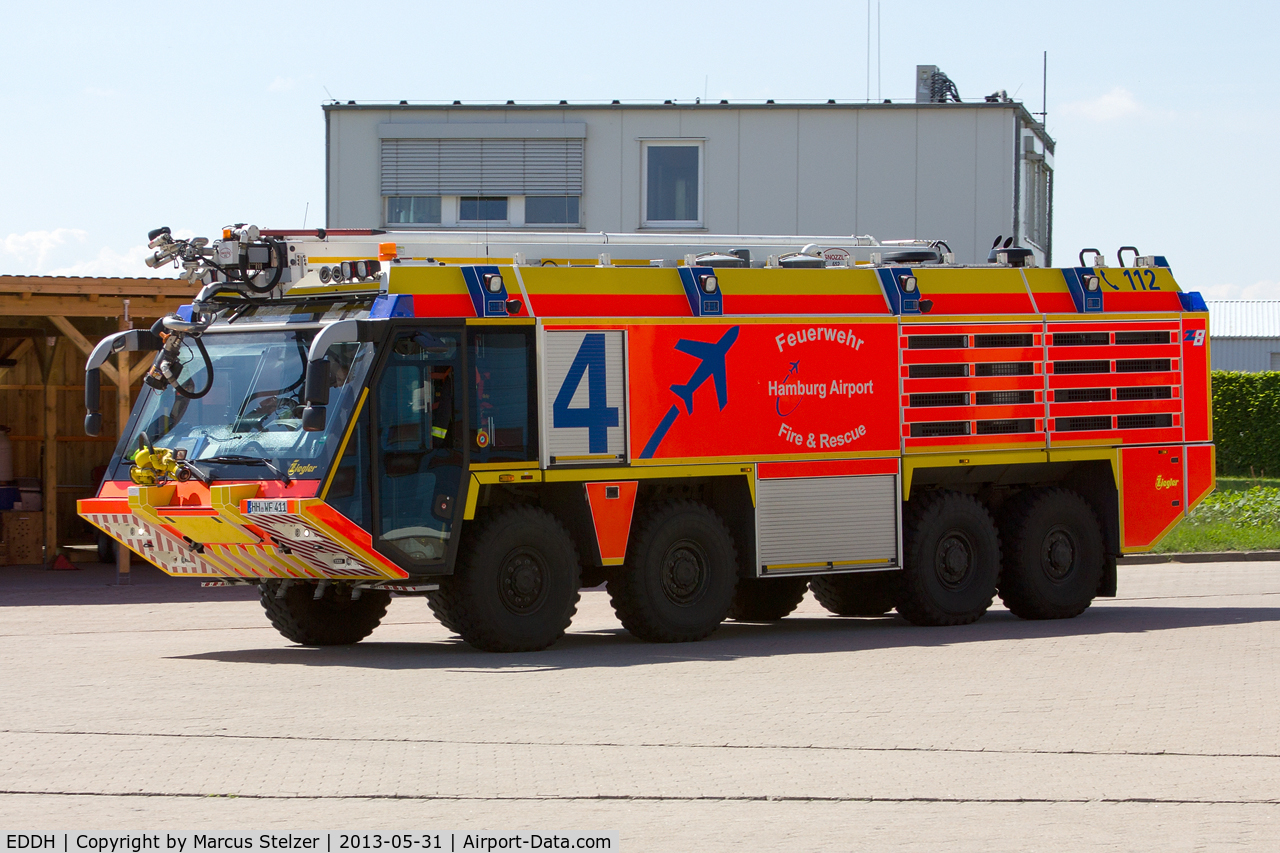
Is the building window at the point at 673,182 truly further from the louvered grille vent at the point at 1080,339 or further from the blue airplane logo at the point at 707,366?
the blue airplane logo at the point at 707,366

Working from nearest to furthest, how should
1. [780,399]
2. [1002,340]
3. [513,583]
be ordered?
[513,583]
[780,399]
[1002,340]

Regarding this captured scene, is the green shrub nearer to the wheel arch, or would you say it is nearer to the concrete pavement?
the wheel arch

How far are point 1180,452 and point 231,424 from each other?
860 centimetres

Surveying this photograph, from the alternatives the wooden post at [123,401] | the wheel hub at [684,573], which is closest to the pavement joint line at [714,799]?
the wheel hub at [684,573]

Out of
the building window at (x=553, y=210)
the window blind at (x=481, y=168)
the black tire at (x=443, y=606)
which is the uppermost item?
the window blind at (x=481, y=168)

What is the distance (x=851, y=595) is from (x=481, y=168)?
16444mm

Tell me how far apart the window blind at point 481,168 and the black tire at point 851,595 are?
50.7 ft

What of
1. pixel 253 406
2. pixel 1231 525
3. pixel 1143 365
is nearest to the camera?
pixel 253 406

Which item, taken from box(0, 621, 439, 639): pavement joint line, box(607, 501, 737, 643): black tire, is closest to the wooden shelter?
box(0, 621, 439, 639): pavement joint line

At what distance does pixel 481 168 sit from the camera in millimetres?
30859

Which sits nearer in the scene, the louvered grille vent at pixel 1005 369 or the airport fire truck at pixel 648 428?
the airport fire truck at pixel 648 428

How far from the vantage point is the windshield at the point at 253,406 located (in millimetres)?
12188

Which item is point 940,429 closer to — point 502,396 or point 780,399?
point 780,399

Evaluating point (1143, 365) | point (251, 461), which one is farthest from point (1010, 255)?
point (251, 461)
